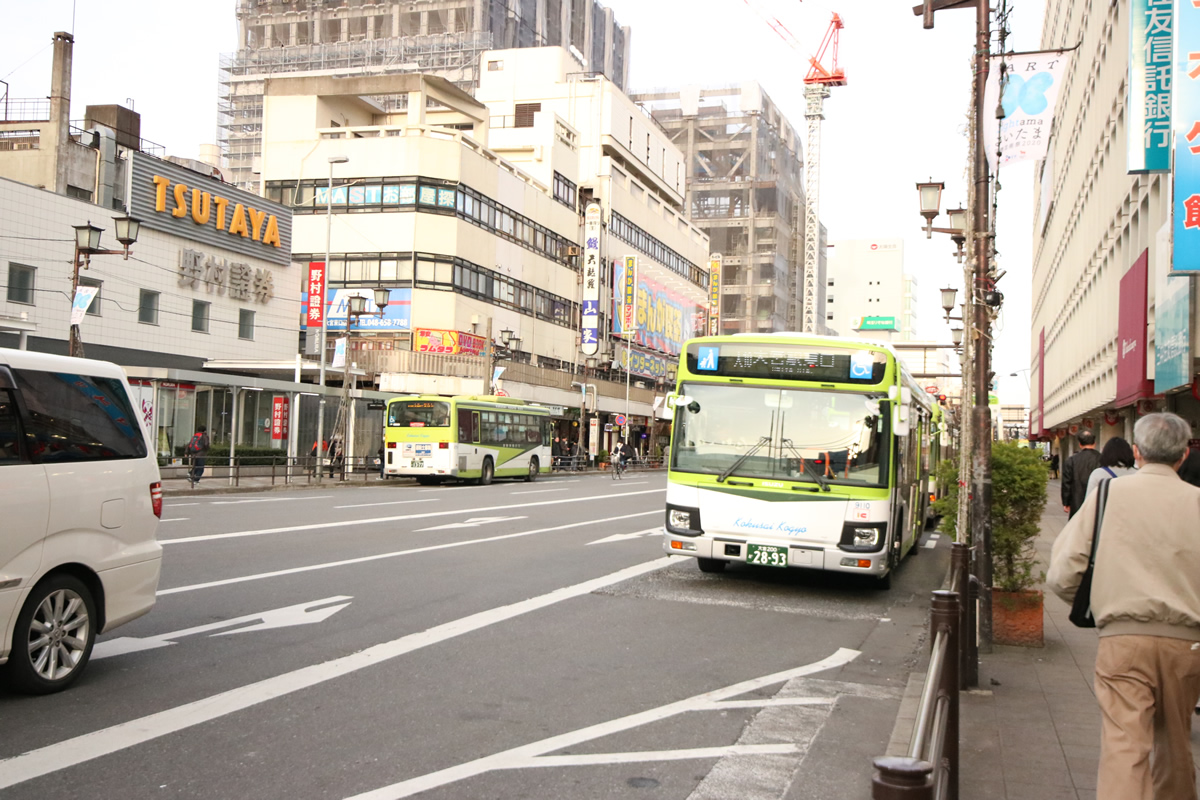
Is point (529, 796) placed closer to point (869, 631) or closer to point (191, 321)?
point (869, 631)

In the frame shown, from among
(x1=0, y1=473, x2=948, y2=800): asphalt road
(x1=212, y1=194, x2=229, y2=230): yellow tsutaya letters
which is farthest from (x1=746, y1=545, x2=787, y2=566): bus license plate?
(x1=212, y1=194, x2=229, y2=230): yellow tsutaya letters

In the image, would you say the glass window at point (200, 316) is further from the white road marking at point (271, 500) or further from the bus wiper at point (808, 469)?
the bus wiper at point (808, 469)

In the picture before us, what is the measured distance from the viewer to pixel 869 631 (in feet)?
33.3

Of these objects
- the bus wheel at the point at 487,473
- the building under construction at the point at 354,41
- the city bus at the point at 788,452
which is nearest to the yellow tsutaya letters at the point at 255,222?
the bus wheel at the point at 487,473

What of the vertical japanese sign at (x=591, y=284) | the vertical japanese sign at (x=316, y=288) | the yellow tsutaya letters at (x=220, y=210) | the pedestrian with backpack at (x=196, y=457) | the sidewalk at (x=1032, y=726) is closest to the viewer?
the sidewalk at (x=1032, y=726)

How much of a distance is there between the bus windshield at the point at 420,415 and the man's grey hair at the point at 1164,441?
31.6 m

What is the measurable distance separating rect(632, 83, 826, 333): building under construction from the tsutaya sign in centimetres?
7399

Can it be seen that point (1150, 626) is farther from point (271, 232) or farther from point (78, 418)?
point (271, 232)

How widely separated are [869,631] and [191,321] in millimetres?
33008

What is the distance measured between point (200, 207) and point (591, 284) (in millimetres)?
32635

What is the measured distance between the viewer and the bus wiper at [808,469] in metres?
11.4

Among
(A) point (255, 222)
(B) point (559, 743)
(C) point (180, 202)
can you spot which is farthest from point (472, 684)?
(A) point (255, 222)

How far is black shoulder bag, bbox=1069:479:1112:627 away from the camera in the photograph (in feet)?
13.9

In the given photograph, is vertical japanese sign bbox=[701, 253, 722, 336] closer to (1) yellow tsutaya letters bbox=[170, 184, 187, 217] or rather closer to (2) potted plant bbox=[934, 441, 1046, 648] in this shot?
(1) yellow tsutaya letters bbox=[170, 184, 187, 217]
